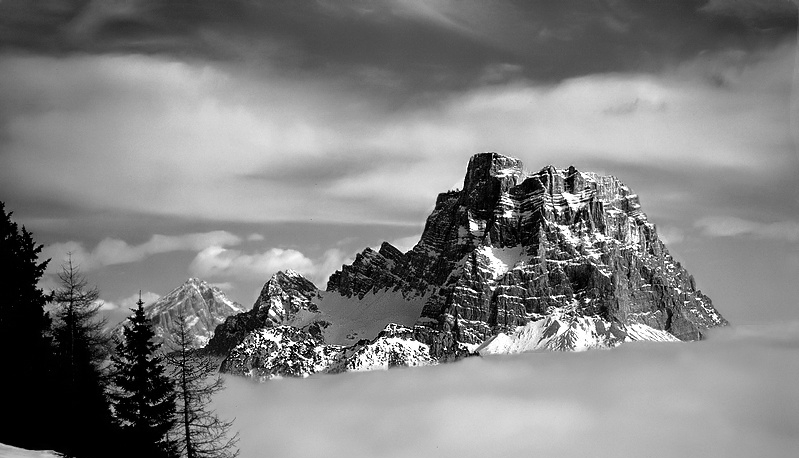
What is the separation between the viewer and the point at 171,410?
39.3 m

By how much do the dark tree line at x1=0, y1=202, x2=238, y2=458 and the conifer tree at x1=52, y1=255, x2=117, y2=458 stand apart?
0.17 feet

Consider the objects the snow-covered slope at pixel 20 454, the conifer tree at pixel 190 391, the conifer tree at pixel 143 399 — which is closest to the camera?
the snow-covered slope at pixel 20 454

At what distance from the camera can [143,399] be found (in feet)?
128

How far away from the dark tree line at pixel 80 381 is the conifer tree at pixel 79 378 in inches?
2.0

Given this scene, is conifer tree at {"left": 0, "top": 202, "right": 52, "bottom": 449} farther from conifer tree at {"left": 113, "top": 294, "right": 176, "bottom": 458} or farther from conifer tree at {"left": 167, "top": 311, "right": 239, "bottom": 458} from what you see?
conifer tree at {"left": 167, "top": 311, "right": 239, "bottom": 458}

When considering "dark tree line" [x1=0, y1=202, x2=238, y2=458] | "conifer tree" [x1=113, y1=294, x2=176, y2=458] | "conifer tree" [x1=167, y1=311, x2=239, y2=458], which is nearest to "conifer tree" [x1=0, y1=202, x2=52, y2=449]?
"dark tree line" [x1=0, y1=202, x2=238, y2=458]

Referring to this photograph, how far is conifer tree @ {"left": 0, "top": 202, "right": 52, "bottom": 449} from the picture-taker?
39.5 meters

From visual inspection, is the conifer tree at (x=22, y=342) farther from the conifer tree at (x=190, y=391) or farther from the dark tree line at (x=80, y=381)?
the conifer tree at (x=190, y=391)

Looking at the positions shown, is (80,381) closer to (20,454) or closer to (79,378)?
(79,378)

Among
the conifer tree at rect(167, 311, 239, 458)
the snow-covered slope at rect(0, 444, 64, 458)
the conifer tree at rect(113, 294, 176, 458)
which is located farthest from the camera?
the conifer tree at rect(167, 311, 239, 458)

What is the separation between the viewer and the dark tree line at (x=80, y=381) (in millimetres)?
38906

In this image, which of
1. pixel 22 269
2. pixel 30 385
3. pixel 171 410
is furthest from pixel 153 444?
pixel 22 269

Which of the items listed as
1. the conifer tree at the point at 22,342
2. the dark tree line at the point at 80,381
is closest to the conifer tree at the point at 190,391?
the dark tree line at the point at 80,381

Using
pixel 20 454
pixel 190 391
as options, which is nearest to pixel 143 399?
pixel 190 391
